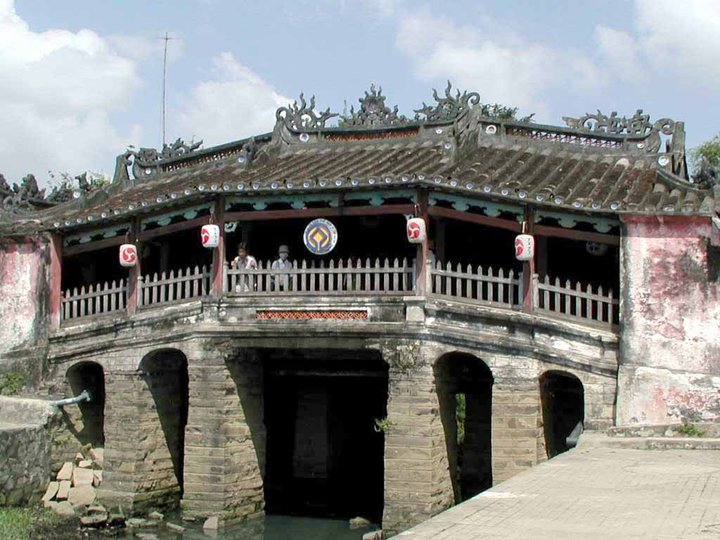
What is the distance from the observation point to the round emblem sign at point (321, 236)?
51.7ft

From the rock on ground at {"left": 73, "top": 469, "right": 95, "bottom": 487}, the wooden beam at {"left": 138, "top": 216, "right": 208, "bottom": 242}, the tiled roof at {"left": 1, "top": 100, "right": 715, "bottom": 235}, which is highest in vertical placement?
the tiled roof at {"left": 1, "top": 100, "right": 715, "bottom": 235}

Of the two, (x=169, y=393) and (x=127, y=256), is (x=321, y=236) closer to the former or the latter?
(x=127, y=256)

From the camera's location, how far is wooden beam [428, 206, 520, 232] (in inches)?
586

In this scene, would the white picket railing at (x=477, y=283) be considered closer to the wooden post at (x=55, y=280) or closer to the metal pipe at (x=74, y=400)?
the metal pipe at (x=74, y=400)

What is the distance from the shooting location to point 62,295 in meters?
19.0

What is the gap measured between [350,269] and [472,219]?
2040 millimetres

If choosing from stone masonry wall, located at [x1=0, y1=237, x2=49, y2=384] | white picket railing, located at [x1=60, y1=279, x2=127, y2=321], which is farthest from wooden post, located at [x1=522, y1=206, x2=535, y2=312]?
stone masonry wall, located at [x1=0, y1=237, x2=49, y2=384]

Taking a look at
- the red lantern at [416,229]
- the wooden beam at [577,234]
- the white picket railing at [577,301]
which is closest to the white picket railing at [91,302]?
the red lantern at [416,229]

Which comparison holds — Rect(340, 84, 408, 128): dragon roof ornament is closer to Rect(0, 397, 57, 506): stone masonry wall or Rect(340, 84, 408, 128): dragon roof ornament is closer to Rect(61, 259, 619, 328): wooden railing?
Rect(61, 259, 619, 328): wooden railing

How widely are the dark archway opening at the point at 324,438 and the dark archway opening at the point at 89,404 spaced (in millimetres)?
3226

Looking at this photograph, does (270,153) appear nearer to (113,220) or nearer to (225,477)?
(113,220)

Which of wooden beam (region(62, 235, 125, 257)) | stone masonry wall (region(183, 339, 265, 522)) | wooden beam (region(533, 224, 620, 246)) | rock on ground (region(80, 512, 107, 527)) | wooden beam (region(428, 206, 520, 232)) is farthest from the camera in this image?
wooden beam (region(62, 235, 125, 257))

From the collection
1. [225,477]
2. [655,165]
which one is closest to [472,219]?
[655,165]

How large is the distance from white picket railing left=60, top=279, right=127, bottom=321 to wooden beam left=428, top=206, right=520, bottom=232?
599 cm
